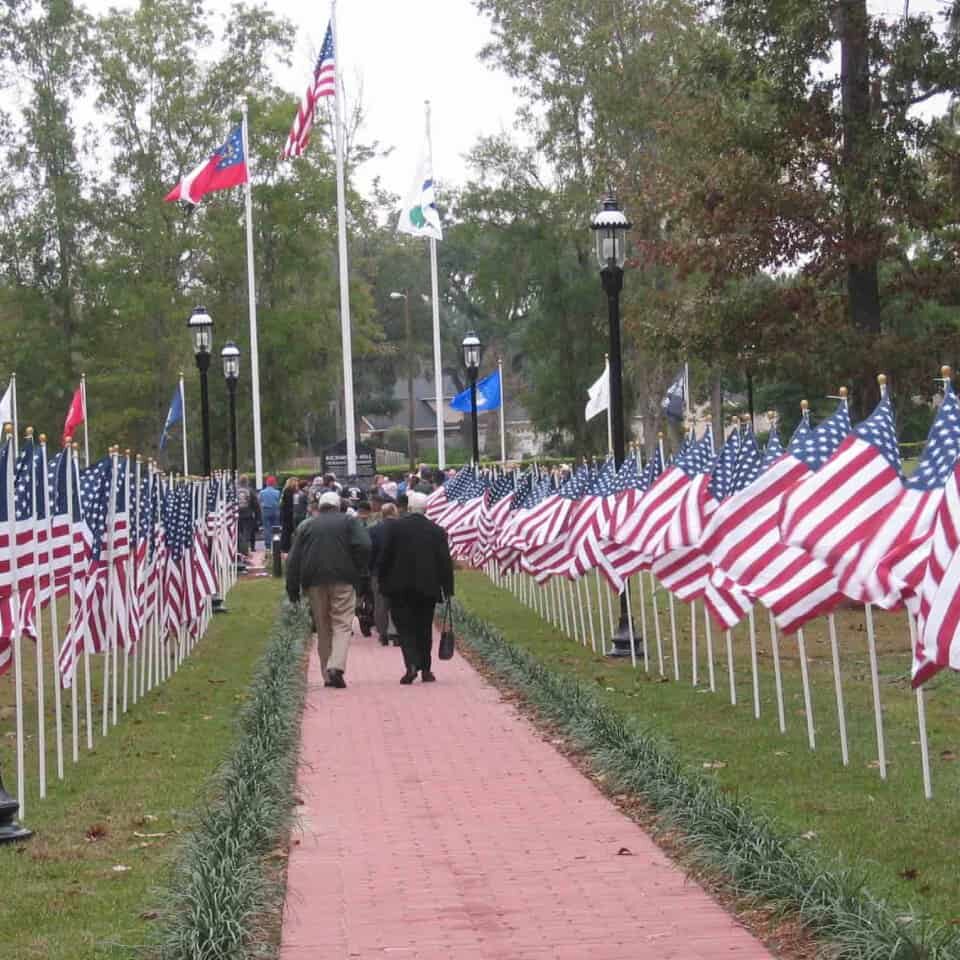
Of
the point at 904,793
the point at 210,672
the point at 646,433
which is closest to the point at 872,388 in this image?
the point at 210,672

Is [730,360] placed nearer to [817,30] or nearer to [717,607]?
[817,30]

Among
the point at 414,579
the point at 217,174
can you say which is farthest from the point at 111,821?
the point at 217,174

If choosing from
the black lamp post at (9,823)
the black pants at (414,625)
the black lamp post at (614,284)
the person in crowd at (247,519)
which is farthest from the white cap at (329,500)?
the person in crowd at (247,519)

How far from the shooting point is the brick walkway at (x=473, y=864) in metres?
7.90

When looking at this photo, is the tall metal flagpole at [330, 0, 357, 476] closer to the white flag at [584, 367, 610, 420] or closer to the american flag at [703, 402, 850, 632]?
the white flag at [584, 367, 610, 420]

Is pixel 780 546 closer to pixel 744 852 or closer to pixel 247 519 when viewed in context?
pixel 744 852

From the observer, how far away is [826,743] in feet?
44.3

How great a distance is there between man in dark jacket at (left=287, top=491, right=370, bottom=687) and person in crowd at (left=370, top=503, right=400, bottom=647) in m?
0.44

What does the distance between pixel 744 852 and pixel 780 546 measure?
14.2 feet

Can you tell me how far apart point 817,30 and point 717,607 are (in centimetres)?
1236

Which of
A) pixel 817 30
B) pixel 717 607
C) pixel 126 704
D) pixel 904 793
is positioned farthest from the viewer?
pixel 817 30

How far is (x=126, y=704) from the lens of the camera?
1739cm

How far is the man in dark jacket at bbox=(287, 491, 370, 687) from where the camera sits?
62.1 feet

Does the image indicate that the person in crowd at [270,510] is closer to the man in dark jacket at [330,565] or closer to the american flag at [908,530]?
the man in dark jacket at [330,565]
